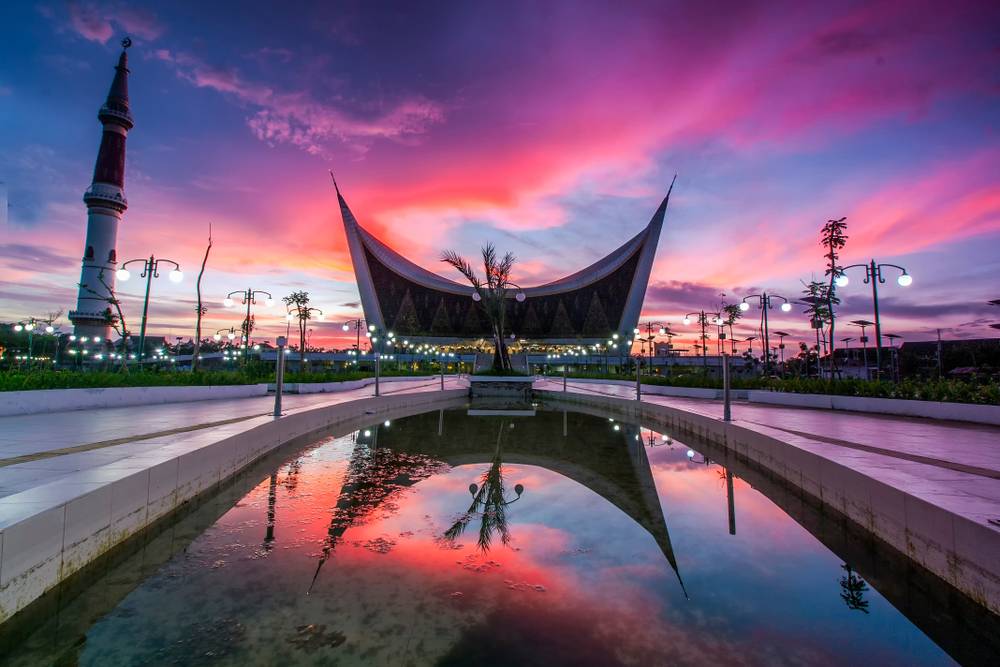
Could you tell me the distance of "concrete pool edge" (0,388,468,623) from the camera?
3225 mm

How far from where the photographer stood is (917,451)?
695cm

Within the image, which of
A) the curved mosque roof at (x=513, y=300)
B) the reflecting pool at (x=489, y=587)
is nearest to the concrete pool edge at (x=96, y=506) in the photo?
the reflecting pool at (x=489, y=587)

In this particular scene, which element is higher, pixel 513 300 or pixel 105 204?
pixel 105 204

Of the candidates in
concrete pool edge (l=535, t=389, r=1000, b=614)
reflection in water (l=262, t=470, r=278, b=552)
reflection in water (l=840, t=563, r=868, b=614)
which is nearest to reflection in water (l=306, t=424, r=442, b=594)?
reflection in water (l=262, t=470, r=278, b=552)

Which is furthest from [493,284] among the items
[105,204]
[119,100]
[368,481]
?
[119,100]

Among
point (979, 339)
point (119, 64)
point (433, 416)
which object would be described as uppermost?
point (119, 64)

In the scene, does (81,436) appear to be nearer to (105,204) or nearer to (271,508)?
(271,508)

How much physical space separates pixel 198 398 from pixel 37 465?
12340 millimetres

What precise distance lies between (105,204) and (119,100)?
10989 millimetres

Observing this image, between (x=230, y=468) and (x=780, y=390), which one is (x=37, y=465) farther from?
(x=780, y=390)

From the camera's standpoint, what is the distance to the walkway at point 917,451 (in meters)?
4.36

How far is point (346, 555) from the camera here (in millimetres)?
4367

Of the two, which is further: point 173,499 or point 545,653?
point 173,499

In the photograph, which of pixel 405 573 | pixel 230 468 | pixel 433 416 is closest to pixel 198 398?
pixel 433 416
